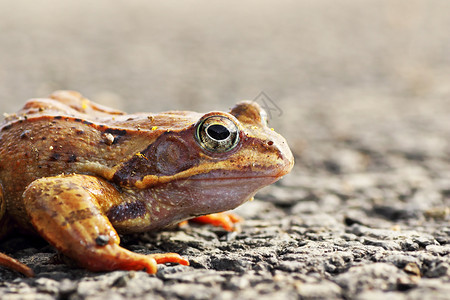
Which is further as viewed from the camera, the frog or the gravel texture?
the frog

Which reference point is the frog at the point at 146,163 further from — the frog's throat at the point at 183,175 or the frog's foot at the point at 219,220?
the frog's foot at the point at 219,220

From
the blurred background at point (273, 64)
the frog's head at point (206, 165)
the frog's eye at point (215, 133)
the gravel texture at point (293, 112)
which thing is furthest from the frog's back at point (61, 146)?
the blurred background at point (273, 64)

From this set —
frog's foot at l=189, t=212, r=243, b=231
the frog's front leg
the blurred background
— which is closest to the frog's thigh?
the frog's front leg

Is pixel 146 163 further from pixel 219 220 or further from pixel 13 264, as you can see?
pixel 219 220

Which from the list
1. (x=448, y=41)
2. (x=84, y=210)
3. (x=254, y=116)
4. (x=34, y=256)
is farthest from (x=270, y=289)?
(x=448, y=41)

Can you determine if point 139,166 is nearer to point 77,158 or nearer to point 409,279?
point 77,158

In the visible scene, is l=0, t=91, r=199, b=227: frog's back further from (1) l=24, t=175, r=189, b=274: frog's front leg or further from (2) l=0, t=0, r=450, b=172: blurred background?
(2) l=0, t=0, r=450, b=172: blurred background
